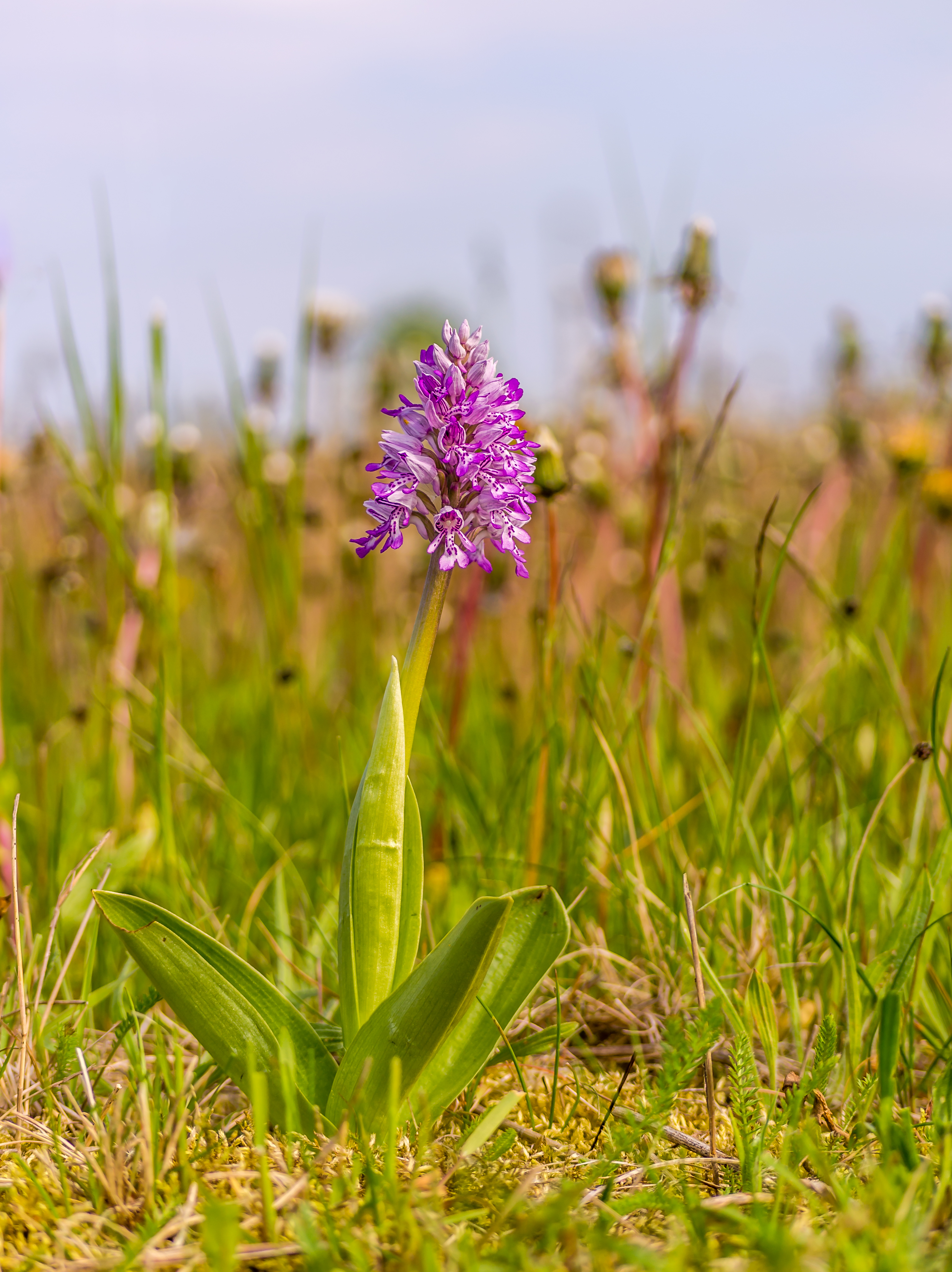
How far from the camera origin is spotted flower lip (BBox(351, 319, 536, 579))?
1367 mm

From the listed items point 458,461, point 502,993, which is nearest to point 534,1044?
point 502,993

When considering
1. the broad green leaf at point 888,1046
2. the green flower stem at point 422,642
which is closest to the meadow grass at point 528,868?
the broad green leaf at point 888,1046

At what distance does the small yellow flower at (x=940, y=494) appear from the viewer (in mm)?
3061

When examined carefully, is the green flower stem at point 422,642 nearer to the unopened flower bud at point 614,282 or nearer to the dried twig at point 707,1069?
the dried twig at point 707,1069

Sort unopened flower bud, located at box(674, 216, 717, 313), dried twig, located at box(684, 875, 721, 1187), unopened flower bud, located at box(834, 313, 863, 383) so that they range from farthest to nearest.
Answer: unopened flower bud, located at box(834, 313, 863, 383)
unopened flower bud, located at box(674, 216, 717, 313)
dried twig, located at box(684, 875, 721, 1187)

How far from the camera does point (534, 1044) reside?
151cm

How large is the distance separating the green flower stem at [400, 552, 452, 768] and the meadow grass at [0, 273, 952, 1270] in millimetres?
482

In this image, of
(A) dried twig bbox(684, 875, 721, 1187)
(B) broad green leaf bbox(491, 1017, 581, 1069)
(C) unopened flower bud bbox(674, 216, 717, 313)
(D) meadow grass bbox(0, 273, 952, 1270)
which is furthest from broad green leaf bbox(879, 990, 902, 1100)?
(C) unopened flower bud bbox(674, 216, 717, 313)

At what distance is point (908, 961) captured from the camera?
1551 millimetres

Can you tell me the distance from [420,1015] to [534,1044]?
25cm

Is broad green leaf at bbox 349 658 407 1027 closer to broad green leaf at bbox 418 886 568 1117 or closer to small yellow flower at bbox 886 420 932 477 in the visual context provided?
broad green leaf at bbox 418 886 568 1117

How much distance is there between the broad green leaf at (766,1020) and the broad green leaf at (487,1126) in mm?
411

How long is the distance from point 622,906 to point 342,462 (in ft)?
7.96

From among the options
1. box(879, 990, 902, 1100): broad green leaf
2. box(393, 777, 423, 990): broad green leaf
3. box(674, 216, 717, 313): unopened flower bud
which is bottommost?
box(879, 990, 902, 1100): broad green leaf
